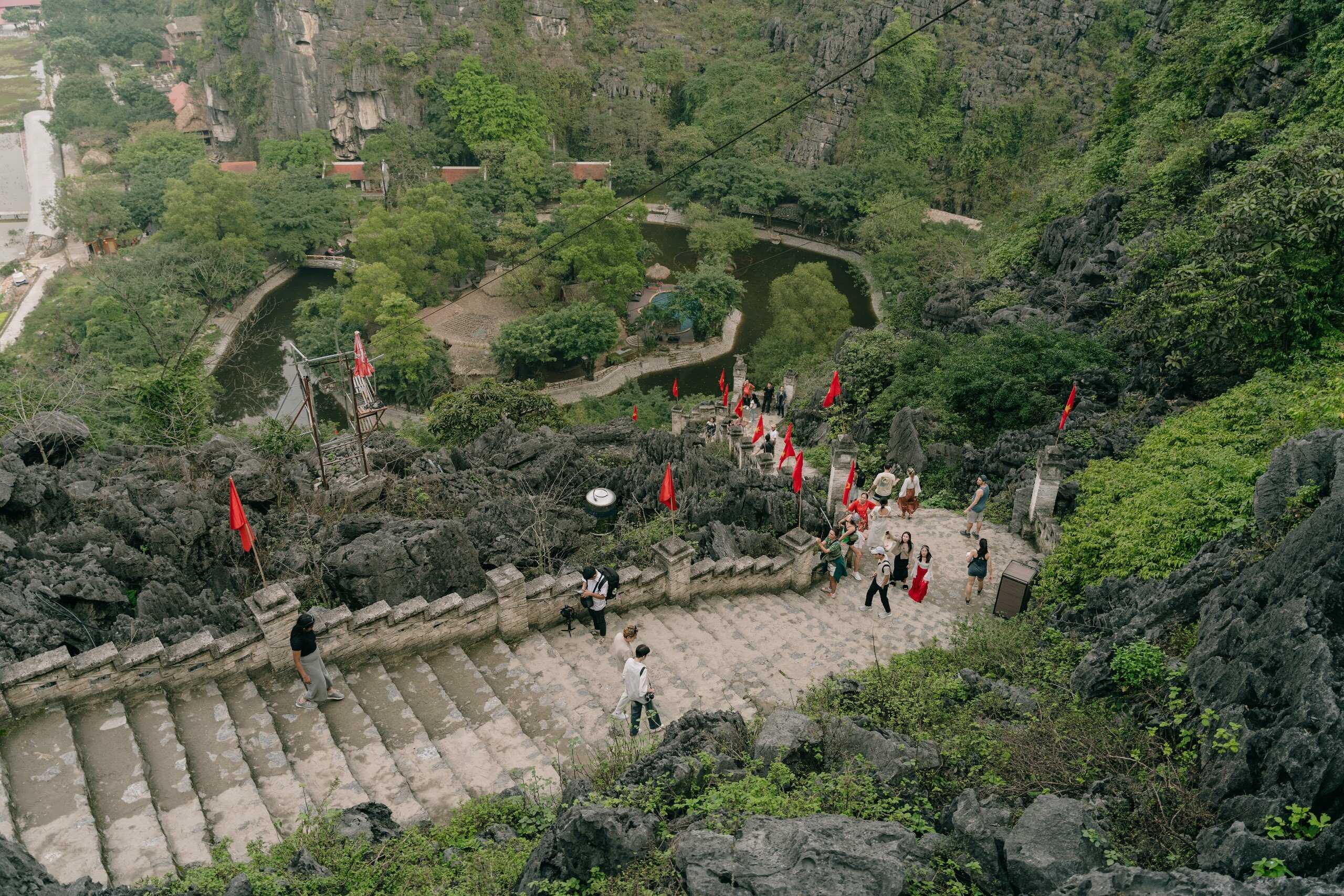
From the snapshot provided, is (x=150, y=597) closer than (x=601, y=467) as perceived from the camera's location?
Yes

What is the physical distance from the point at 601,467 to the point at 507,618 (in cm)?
599

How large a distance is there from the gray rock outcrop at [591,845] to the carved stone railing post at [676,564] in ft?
18.5

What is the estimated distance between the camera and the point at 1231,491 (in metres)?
10.6

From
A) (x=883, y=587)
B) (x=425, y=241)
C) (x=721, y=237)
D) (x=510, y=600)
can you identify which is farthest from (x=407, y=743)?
(x=721, y=237)

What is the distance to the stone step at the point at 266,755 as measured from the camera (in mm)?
7848

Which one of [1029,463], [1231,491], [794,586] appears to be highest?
[1231,491]

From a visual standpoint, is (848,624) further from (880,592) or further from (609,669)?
(609,669)

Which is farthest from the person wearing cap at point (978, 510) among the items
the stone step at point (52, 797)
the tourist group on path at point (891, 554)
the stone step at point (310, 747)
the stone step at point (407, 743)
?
the stone step at point (52, 797)

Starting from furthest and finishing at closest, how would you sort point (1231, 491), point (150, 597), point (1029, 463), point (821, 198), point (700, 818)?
point (821, 198)
point (1029, 463)
point (1231, 491)
point (150, 597)
point (700, 818)

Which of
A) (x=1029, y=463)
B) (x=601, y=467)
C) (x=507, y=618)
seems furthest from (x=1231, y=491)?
(x=601, y=467)

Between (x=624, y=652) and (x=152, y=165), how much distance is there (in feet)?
178

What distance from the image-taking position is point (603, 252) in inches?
1580

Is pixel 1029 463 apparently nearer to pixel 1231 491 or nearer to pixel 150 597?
pixel 1231 491

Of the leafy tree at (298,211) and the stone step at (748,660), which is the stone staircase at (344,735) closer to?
the stone step at (748,660)
